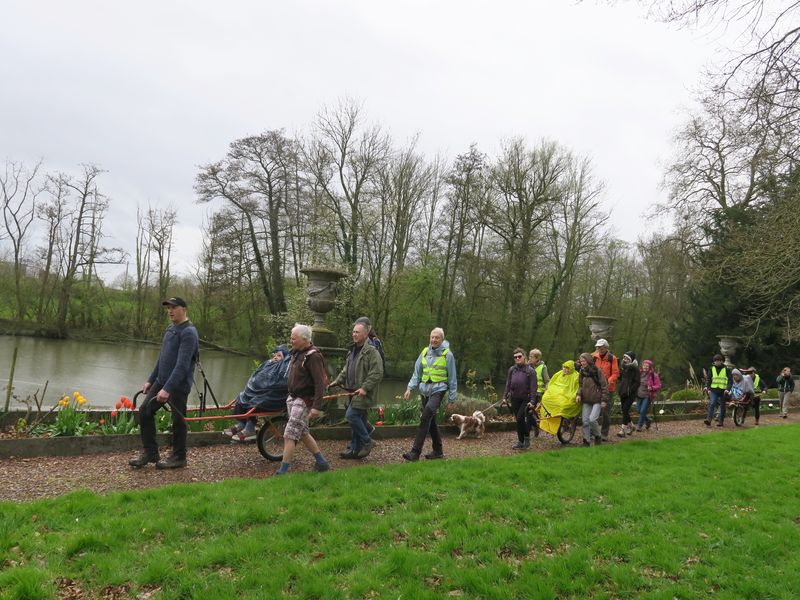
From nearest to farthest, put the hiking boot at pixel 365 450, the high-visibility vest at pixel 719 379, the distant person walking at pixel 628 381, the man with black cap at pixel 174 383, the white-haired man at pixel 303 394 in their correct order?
the white-haired man at pixel 303 394 < the man with black cap at pixel 174 383 < the hiking boot at pixel 365 450 < the distant person walking at pixel 628 381 < the high-visibility vest at pixel 719 379

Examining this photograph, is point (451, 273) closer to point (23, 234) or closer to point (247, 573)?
point (247, 573)

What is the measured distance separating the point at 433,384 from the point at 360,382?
3.12 ft

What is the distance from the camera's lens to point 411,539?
4031 millimetres

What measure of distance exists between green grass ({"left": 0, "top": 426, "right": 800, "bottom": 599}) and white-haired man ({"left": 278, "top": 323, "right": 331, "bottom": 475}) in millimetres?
335

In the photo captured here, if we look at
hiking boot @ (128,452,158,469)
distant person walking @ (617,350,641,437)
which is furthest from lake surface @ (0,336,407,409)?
distant person walking @ (617,350,641,437)

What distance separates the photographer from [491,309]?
31344mm

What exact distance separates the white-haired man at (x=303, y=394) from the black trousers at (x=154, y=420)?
119cm

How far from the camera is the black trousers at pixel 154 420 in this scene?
561cm

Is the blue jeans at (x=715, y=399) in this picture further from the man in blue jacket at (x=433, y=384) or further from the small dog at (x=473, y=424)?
the man in blue jacket at (x=433, y=384)

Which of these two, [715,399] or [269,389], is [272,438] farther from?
[715,399]

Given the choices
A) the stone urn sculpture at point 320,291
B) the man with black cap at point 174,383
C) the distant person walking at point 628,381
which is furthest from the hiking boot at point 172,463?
the distant person walking at point 628,381

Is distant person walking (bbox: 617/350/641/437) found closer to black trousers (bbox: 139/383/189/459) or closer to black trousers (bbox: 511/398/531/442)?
black trousers (bbox: 511/398/531/442)

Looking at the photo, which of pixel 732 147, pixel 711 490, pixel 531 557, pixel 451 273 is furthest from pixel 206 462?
pixel 451 273

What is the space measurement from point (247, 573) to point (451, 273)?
93.5 ft
